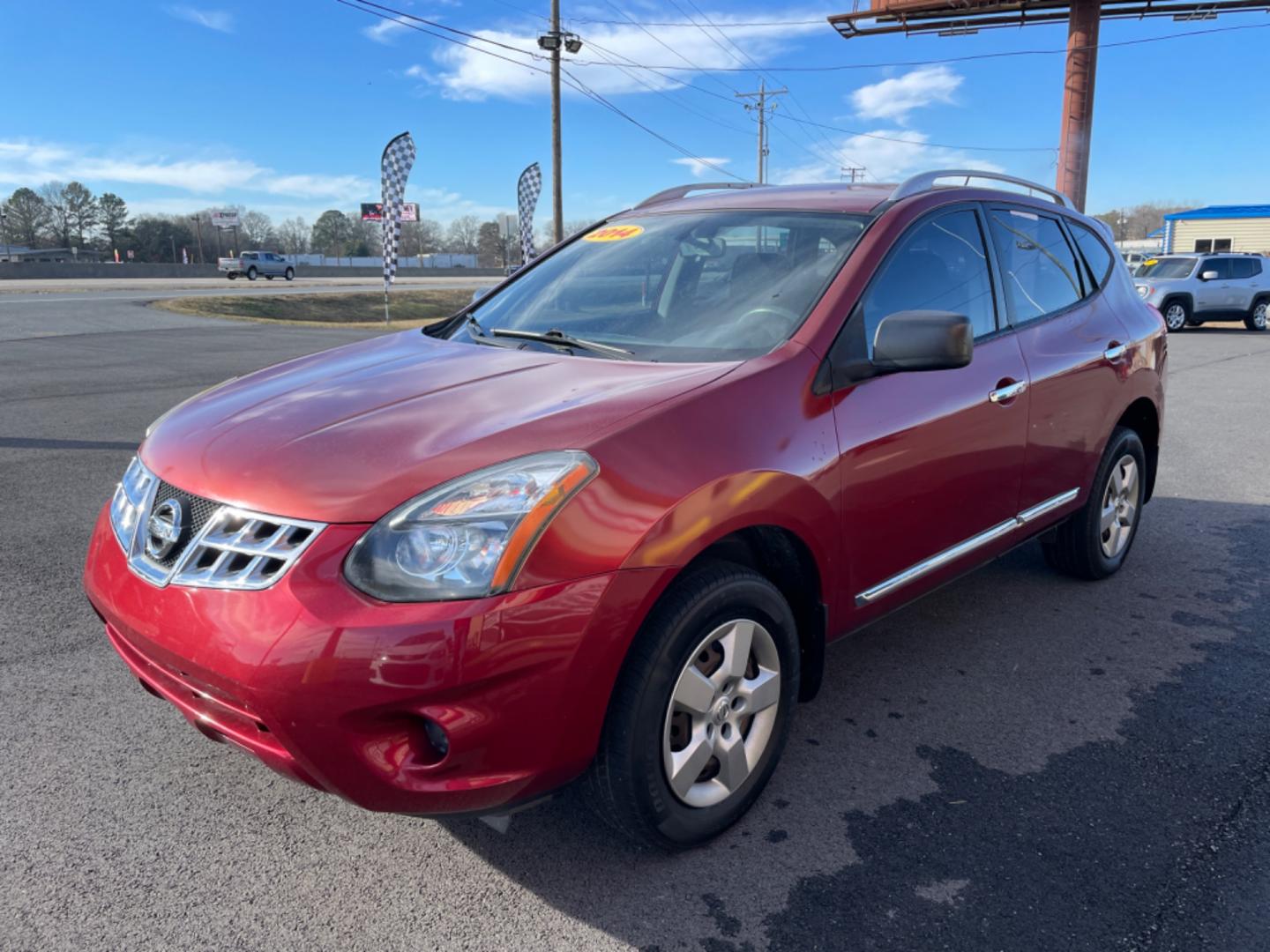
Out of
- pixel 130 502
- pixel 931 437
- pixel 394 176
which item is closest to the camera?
pixel 130 502

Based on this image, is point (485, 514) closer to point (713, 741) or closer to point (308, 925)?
point (713, 741)

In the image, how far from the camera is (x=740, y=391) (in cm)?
245

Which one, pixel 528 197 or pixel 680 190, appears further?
pixel 528 197

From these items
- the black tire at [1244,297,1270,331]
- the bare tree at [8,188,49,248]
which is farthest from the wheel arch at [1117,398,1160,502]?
the bare tree at [8,188,49,248]

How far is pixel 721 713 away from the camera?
7.92ft

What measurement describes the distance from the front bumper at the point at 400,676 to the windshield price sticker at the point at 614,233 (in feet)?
6.50

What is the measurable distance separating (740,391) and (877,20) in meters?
30.2

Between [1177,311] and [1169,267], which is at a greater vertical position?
[1169,267]

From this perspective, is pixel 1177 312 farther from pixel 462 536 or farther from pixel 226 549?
pixel 226 549

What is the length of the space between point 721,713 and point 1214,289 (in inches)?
906

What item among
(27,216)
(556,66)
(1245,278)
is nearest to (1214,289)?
(1245,278)

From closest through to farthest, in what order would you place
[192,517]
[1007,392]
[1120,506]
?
[192,517]
[1007,392]
[1120,506]

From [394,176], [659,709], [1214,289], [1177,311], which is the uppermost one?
[394,176]

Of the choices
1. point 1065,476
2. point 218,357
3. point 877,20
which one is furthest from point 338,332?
point 877,20
